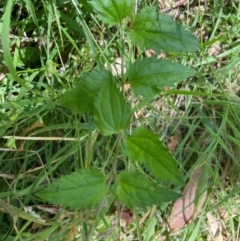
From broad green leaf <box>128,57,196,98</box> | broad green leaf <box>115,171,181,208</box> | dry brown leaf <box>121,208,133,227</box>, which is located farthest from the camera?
dry brown leaf <box>121,208,133,227</box>

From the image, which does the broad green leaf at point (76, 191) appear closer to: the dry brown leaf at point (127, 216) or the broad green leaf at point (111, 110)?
the broad green leaf at point (111, 110)

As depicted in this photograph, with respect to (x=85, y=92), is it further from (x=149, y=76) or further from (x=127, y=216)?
(x=127, y=216)

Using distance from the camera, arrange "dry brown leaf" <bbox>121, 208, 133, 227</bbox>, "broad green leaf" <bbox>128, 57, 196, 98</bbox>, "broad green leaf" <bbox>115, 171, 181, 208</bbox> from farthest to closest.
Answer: "dry brown leaf" <bbox>121, 208, 133, 227</bbox>
"broad green leaf" <bbox>128, 57, 196, 98</bbox>
"broad green leaf" <bbox>115, 171, 181, 208</bbox>

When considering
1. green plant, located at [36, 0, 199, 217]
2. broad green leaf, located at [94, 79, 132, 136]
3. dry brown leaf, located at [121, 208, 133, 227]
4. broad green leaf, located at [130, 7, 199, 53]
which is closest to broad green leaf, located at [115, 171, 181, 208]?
green plant, located at [36, 0, 199, 217]

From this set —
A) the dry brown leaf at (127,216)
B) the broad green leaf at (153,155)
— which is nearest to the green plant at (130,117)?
the broad green leaf at (153,155)

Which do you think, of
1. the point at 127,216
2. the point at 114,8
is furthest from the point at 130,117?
the point at 127,216

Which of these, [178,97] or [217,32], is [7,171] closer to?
[178,97]

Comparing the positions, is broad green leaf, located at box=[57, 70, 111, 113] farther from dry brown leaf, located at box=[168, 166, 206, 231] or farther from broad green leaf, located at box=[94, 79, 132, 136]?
dry brown leaf, located at box=[168, 166, 206, 231]

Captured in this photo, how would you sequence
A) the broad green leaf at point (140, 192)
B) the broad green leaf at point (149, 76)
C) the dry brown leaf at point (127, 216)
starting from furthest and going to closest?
the dry brown leaf at point (127, 216) → the broad green leaf at point (149, 76) → the broad green leaf at point (140, 192)
